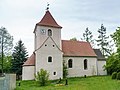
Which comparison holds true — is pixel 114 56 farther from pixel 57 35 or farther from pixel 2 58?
pixel 2 58

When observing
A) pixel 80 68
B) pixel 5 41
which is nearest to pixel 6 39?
pixel 5 41

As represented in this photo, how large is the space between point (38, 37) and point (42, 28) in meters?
1.87

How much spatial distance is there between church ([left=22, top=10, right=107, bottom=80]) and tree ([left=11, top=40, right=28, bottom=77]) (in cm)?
1227

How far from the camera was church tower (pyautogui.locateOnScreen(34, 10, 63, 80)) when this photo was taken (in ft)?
141

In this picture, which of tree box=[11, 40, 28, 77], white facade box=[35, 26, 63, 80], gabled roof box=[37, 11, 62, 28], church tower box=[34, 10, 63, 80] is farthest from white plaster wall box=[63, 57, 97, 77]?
tree box=[11, 40, 28, 77]

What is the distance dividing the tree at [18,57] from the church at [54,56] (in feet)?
40.2

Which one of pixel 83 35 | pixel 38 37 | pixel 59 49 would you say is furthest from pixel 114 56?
pixel 83 35

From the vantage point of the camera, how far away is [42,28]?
44406 millimetres

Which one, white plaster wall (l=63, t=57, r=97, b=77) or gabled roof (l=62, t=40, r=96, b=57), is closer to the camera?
white plaster wall (l=63, t=57, r=97, b=77)

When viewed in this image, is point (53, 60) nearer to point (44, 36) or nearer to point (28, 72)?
point (44, 36)

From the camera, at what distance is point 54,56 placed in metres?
44.1

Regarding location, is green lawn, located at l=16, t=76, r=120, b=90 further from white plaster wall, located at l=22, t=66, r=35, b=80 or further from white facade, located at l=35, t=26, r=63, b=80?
white plaster wall, located at l=22, t=66, r=35, b=80

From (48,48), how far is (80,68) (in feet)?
28.1

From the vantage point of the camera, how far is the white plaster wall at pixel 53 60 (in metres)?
42.8
